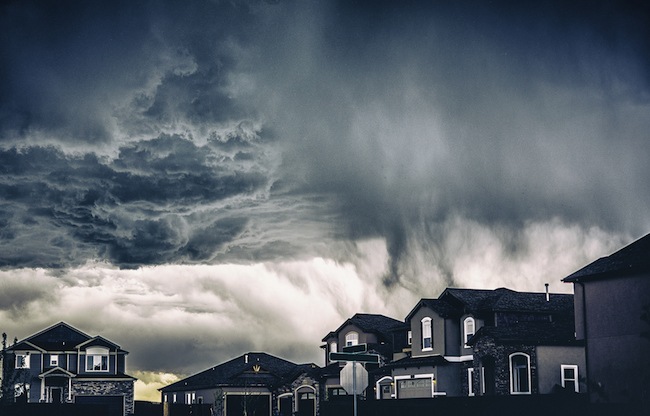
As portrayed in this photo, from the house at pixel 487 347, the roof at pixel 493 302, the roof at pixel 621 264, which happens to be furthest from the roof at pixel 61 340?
the roof at pixel 621 264

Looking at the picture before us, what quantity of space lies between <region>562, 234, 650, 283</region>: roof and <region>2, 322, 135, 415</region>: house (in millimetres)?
52283

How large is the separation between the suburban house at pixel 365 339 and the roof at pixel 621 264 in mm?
27355

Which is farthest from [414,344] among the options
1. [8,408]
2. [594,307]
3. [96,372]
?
[96,372]

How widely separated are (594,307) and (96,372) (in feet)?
182

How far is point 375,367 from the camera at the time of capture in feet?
225

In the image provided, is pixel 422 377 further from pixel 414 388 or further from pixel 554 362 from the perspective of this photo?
pixel 554 362

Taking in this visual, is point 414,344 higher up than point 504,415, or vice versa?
point 414,344

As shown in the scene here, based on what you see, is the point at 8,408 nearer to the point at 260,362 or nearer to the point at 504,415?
the point at 504,415

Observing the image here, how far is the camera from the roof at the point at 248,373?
78162 millimetres

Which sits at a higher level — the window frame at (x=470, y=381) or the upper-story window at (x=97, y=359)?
the upper-story window at (x=97, y=359)

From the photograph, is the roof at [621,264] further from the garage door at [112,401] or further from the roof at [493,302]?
the garage door at [112,401]

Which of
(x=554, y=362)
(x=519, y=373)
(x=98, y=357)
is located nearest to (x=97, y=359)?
(x=98, y=357)

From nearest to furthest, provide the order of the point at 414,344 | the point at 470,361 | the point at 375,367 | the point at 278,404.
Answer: the point at 470,361, the point at 414,344, the point at 375,367, the point at 278,404

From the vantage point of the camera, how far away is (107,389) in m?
82.0
